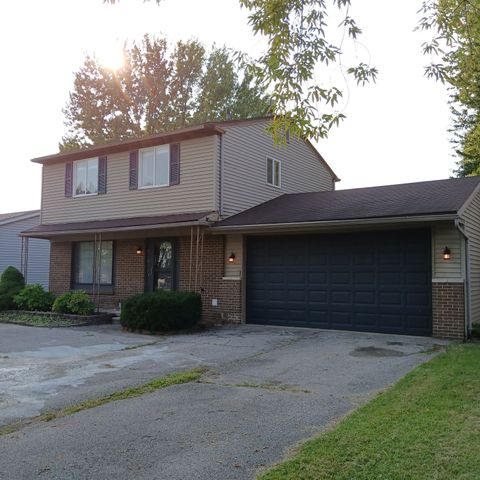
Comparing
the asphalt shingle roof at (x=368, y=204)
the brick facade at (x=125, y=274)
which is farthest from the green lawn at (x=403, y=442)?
the brick facade at (x=125, y=274)

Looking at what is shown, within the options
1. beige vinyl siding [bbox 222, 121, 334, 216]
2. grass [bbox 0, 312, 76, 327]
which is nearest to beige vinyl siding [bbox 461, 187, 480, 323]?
beige vinyl siding [bbox 222, 121, 334, 216]

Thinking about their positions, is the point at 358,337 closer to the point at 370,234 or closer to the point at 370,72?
the point at 370,234

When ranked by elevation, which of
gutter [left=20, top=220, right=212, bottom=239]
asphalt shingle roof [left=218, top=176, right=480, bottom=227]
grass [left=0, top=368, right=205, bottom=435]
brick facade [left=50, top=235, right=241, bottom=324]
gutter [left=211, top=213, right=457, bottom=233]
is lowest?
grass [left=0, top=368, right=205, bottom=435]

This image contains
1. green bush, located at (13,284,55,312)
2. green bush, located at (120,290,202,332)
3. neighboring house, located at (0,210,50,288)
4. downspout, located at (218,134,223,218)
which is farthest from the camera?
neighboring house, located at (0,210,50,288)

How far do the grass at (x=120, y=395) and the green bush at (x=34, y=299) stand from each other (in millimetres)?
9356

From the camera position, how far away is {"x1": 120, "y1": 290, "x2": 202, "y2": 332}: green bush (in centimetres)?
1227

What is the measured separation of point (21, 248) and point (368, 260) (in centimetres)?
1872

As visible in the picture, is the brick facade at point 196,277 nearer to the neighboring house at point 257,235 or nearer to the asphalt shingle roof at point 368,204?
the neighboring house at point 257,235

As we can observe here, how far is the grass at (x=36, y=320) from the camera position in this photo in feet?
45.4

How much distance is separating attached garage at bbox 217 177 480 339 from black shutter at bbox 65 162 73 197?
270 inches

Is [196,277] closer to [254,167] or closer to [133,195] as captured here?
[133,195]

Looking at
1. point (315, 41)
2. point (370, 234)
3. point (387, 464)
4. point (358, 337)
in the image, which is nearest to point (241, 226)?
point (370, 234)

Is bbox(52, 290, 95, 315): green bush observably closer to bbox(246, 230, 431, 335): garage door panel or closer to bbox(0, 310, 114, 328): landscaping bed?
bbox(0, 310, 114, 328): landscaping bed

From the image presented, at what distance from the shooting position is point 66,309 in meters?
14.9
